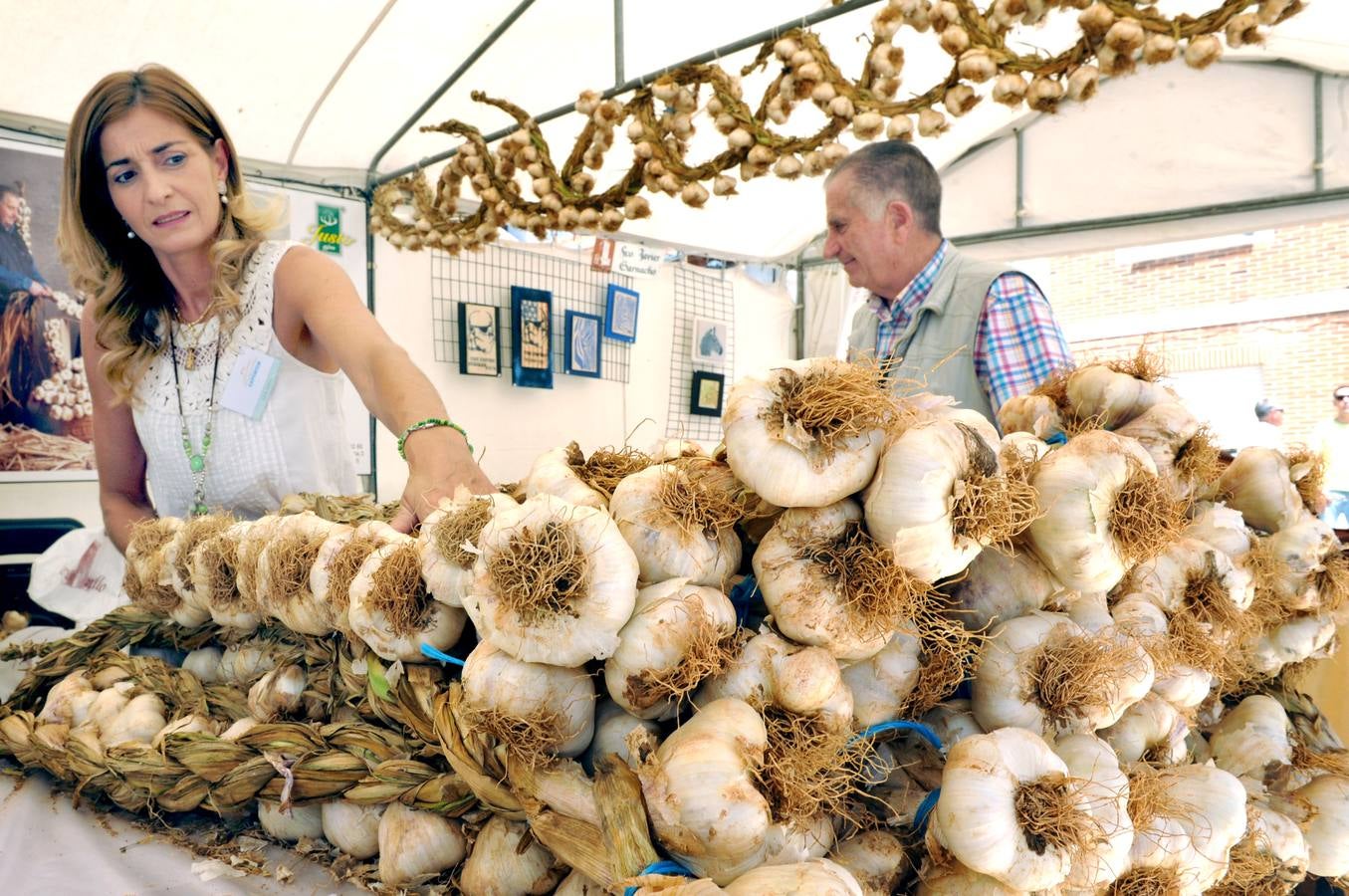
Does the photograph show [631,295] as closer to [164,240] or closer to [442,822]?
[164,240]

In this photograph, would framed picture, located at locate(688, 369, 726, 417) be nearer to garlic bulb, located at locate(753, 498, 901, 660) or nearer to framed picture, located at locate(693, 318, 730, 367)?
framed picture, located at locate(693, 318, 730, 367)

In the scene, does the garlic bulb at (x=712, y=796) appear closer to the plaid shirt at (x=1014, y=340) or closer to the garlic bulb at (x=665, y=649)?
the garlic bulb at (x=665, y=649)

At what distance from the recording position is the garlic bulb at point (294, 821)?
34.2 inches

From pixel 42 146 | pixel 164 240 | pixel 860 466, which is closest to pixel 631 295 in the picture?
pixel 42 146

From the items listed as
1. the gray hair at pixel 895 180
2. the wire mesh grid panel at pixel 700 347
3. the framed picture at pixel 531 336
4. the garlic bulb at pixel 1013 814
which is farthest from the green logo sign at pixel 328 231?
the garlic bulb at pixel 1013 814

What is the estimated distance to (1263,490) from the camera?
1.07 meters

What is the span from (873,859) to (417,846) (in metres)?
0.39

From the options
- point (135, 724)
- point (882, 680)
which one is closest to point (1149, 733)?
point (882, 680)

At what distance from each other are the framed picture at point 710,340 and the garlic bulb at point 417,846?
12.7 feet

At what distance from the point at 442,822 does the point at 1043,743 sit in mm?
508

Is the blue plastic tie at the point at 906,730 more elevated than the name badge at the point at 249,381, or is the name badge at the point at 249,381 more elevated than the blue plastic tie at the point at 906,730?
the name badge at the point at 249,381

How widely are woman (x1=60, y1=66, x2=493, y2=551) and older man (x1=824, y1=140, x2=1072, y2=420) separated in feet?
3.78

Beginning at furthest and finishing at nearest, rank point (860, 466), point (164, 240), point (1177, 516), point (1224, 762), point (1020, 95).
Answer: point (1020, 95) < point (164, 240) < point (1224, 762) < point (1177, 516) < point (860, 466)

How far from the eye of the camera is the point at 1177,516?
755 mm
